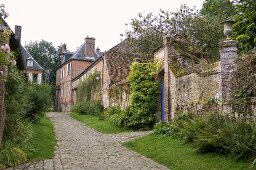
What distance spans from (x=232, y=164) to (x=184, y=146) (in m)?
2.67

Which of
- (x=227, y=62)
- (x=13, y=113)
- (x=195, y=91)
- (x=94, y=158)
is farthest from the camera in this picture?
(x=195, y=91)

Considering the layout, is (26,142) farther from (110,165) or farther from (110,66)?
(110,66)

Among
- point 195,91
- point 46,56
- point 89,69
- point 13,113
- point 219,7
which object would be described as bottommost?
point 13,113

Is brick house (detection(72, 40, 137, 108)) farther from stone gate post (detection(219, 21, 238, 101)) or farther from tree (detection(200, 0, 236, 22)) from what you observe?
stone gate post (detection(219, 21, 238, 101))

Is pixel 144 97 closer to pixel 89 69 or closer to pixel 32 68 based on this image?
pixel 89 69

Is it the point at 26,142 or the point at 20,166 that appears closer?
the point at 20,166

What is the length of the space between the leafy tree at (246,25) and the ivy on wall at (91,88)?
15963 mm

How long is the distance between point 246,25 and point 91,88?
18.5 meters

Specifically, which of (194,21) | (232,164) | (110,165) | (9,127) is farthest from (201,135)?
(194,21)

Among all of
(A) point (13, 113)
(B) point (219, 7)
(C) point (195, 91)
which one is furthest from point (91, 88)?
(A) point (13, 113)

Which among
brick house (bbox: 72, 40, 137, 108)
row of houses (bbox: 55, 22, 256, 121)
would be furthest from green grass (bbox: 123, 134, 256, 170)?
brick house (bbox: 72, 40, 137, 108)

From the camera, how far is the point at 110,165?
8.62m

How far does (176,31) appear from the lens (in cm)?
2648

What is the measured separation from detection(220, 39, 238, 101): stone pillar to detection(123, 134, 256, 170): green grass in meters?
2.37
